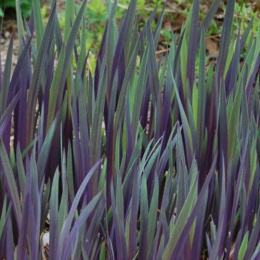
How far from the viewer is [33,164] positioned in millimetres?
770

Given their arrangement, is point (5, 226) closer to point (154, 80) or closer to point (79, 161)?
point (79, 161)

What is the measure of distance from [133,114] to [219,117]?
144mm

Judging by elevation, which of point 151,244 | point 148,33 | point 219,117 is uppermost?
point 148,33

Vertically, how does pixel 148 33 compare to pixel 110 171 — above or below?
above

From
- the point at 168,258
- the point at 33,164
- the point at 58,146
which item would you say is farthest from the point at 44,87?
the point at 168,258

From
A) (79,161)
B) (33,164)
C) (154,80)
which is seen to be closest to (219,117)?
(154,80)

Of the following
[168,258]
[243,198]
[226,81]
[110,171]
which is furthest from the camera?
[226,81]

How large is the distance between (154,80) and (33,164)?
35 cm

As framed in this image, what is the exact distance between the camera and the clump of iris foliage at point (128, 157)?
760 mm

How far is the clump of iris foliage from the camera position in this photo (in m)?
0.76

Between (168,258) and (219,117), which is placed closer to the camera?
(168,258)

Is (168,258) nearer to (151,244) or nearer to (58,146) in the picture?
(151,244)

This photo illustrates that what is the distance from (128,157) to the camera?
3.12 feet

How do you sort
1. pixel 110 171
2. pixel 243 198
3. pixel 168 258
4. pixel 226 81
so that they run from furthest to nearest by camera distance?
pixel 226 81 → pixel 110 171 → pixel 243 198 → pixel 168 258
